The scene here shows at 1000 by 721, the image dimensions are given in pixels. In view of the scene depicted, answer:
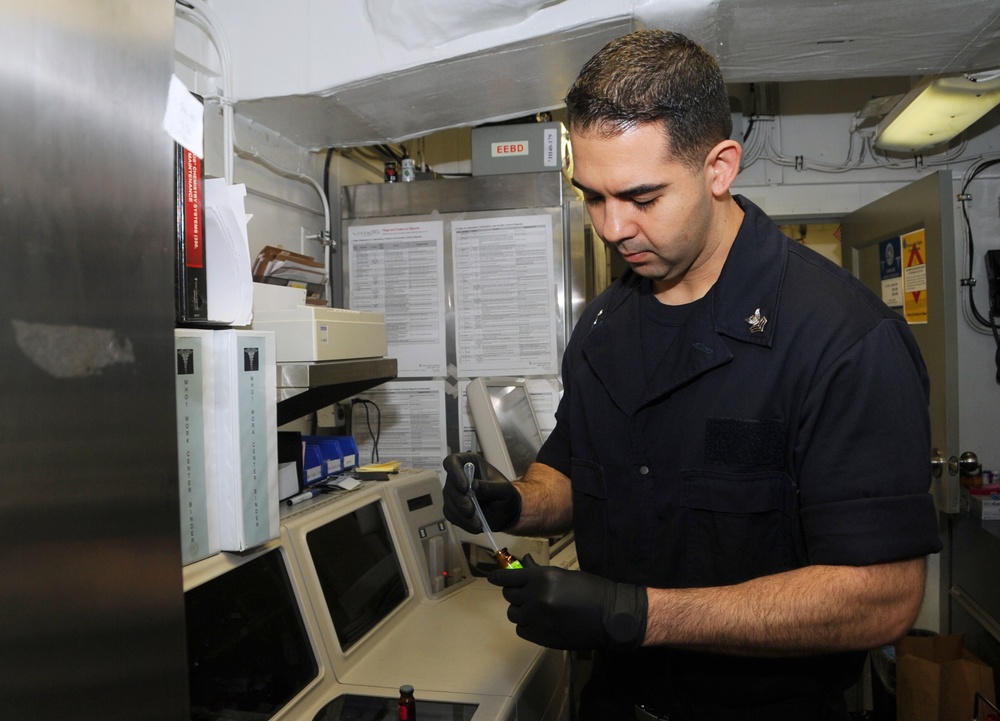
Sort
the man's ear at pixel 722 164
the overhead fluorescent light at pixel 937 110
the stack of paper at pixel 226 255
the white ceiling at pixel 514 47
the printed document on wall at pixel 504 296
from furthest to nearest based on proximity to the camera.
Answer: the printed document on wall at pixel 504 296
the overhead fluorescent light at pixel 937 110
the white ceiling at pixel 514 47
the stack of paper at pixel 226 255
the man's ear at pixel 722 164

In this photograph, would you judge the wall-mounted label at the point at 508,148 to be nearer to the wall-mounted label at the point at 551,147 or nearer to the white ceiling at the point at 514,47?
the wall-mounted label at the point at 551,147

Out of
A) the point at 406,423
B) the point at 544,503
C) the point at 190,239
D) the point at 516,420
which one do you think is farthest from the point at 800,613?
the point at 406,423

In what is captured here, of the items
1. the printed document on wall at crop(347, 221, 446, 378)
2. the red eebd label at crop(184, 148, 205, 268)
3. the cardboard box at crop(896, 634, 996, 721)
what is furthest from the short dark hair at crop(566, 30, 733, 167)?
the cardboard box at crop(896, 634, 996, 721)

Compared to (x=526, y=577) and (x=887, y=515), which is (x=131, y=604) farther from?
(x=887, y=515)

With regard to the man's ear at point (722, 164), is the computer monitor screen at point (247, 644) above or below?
below

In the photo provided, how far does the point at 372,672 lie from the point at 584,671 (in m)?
1.51

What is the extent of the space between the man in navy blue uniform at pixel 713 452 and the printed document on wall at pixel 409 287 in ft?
4.44

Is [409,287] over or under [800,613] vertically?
over

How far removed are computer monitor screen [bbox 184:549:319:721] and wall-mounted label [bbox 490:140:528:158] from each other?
5.56ft

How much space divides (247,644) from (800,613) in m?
0.95

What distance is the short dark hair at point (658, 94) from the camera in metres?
1.05

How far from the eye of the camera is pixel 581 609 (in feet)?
3.34

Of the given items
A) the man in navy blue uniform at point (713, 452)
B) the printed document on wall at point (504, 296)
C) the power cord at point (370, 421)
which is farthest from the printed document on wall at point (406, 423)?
the man in navy blue uniform at point (713, 452)

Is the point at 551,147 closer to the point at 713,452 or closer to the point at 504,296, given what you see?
the point at 504,296
